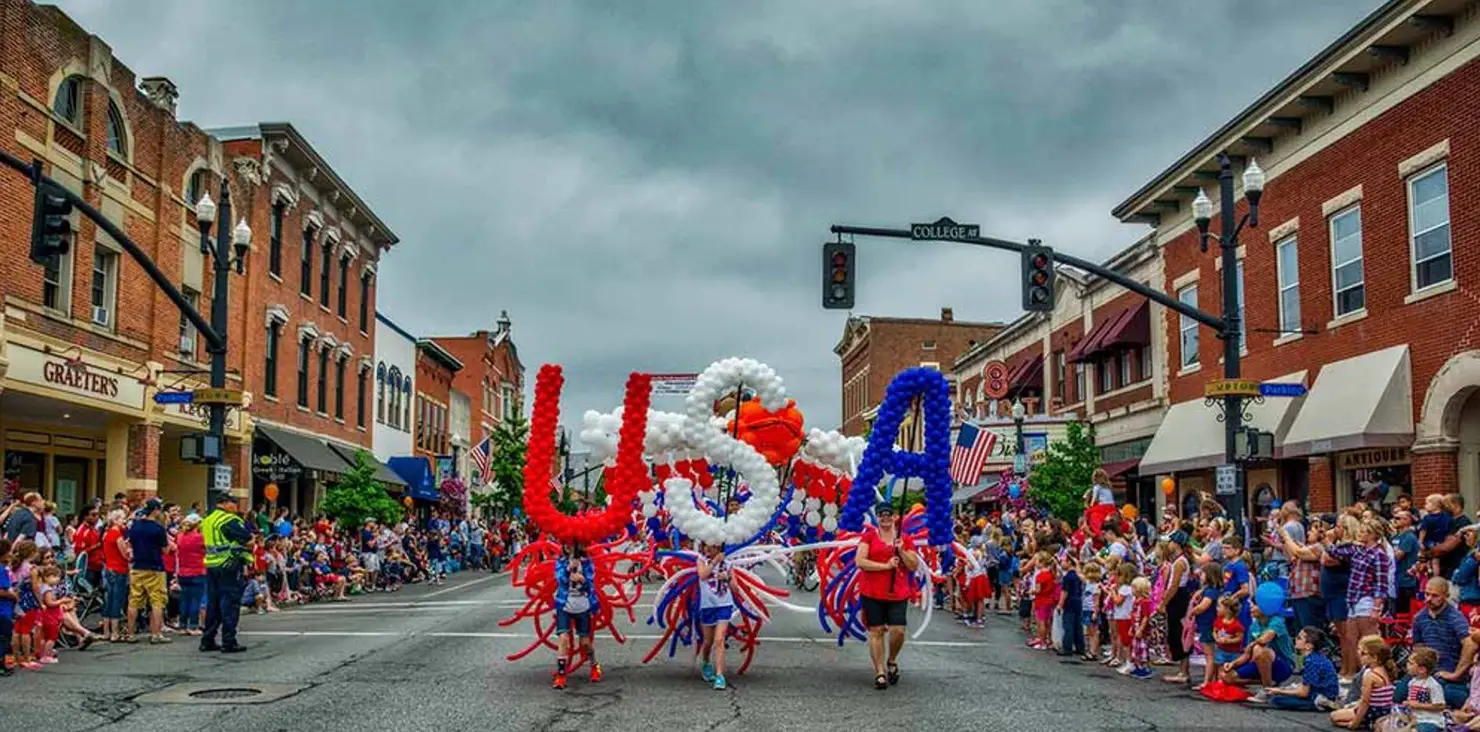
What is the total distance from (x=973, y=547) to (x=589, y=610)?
42.0ft

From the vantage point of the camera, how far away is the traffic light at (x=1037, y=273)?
712 inches

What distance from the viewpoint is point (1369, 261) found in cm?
2158

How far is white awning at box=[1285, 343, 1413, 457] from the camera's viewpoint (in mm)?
20328

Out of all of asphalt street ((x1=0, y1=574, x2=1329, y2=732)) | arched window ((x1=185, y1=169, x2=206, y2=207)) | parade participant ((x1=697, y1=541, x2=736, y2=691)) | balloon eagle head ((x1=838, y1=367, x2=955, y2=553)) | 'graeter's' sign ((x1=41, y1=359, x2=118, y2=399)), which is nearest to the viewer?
asphalt street ((x1=0, y1=574, x2=1329, y2=732))

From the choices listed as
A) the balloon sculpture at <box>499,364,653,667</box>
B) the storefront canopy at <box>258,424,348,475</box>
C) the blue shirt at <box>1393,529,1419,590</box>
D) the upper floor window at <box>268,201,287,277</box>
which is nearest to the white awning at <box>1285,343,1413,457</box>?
the blue shirt at <box>1393,529,1419,590</box>

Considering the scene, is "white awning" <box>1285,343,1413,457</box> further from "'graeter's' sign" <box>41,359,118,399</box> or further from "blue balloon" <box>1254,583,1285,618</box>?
"'graeter's' sign" <box>41,359,118,399</box>

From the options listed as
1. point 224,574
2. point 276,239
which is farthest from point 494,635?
point 276,239

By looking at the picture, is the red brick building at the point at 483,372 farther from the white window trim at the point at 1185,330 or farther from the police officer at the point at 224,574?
the police officer at the point at 224,574

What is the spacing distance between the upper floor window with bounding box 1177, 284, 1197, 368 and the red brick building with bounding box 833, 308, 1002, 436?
1520 inches

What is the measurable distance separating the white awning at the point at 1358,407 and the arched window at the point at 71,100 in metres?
21.9

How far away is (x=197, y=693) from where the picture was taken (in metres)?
11.6

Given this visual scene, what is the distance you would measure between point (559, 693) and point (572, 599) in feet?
3.11

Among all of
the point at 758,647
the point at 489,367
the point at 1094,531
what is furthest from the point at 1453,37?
the point at 489,367

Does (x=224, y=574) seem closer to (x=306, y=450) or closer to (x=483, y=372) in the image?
(x=306, y=450)
